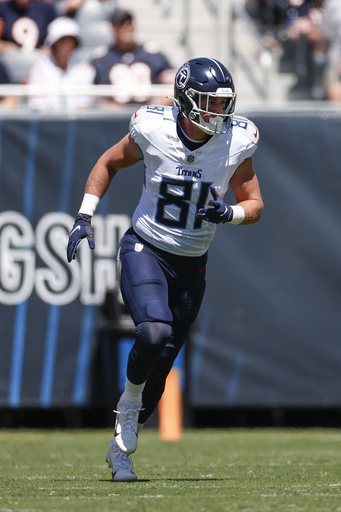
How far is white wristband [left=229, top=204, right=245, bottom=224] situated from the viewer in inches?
181

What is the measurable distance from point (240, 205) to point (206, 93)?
22.6 inches

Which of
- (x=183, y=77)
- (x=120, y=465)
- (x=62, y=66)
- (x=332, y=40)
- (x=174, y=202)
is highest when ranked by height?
(x=183, y=77)

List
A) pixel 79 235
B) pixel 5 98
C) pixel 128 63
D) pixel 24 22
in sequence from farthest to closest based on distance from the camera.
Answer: pixel 24 22, pixel 128 63, pixel 5 98, pixel 79 235

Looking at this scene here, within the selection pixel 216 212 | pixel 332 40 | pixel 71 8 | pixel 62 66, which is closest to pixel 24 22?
pixel 71 8

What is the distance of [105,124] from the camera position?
26.2 ft

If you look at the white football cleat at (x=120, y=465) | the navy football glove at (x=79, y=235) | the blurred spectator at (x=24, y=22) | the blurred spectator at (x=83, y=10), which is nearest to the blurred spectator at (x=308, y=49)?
the blurred spectator at (x=83, y=10)

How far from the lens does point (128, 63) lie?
9086 mm

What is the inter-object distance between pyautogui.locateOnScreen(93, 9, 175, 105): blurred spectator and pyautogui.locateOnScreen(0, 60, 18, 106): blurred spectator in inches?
34.2

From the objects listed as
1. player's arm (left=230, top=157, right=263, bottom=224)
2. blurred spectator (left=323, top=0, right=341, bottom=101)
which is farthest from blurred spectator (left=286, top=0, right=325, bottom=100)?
player's arm (left=230, top=157, right=263, bottom=224)

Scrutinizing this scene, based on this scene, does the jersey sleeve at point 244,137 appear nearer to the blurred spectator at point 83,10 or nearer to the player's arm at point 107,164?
the player's arm at point 107,164

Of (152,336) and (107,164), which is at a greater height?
(107,164)

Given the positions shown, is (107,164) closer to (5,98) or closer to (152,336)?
(152,336)

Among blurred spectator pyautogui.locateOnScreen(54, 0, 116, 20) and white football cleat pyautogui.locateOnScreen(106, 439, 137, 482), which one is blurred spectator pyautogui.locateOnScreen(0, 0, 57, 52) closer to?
blurred spectator pyautogui.locateOnScreen(54, 0, 116, 20)

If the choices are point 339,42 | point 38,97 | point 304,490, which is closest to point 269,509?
point 304,490
